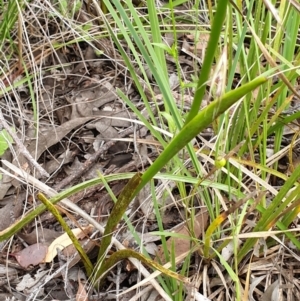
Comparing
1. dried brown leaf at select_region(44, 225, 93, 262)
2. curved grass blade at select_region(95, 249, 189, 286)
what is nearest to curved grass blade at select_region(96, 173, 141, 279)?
curved grass blade at select_region(95, 249, 189, 286)

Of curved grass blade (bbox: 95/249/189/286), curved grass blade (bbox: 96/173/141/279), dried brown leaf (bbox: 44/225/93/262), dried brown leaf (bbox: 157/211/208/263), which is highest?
curved grass blade (bbox: 96/173/141/279)

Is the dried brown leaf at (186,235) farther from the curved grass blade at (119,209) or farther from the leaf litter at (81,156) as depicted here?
the curved grass blade at (119,209)

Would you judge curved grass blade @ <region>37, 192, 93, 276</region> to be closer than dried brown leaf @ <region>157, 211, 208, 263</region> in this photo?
Yes

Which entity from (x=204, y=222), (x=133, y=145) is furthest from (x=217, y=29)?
(x=133, y=145)

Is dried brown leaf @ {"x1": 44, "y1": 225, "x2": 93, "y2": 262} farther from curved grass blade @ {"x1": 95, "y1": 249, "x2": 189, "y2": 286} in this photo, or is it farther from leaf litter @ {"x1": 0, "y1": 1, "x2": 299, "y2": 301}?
curved grass blade @ {"x1": 95, "y1": 249, "x2": 189, "y2": 286}

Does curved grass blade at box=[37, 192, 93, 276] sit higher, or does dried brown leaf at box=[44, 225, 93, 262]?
curved grass blade at box=[37, 192, 93, 276]

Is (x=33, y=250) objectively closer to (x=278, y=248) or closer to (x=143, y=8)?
(x=278, y=248)

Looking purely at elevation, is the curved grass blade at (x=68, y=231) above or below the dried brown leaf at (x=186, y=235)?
above

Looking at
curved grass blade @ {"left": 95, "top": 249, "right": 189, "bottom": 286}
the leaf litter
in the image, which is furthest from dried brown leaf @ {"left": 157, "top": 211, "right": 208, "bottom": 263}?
curved grass blade @ {"left": 95, "top": 249, "right": 189, "bottom": 286}

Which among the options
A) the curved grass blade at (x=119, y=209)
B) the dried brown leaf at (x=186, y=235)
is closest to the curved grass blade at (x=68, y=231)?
the curved grass blade at (x=119, y=209)

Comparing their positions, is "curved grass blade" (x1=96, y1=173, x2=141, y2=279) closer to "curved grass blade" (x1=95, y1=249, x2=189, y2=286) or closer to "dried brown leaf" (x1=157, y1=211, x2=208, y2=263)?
"curved grass blade" (x1=95, y1=249, x2=189, y2=286)

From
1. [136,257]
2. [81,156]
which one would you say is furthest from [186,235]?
[81,156]

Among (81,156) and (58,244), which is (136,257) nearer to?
(58,244)
